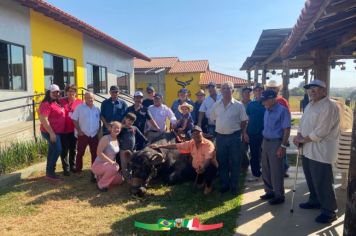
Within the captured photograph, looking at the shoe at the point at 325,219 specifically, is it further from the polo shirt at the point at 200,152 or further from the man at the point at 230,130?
the polo shirt at the point at 200,152

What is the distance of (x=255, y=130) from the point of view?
621cm

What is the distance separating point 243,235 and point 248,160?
315 cm

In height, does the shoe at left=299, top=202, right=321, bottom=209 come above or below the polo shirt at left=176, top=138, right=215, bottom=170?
below

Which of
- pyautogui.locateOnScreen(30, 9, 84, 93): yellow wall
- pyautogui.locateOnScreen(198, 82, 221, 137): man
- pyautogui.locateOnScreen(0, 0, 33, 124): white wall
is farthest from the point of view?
pyautogui.locateOnScreen(30, 9, 84, 93): yellow wall

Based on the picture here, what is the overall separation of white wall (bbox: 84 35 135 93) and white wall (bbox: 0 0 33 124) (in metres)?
4.38

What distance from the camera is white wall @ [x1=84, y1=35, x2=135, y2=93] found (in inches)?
603

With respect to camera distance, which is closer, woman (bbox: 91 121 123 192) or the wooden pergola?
the wooden pergola

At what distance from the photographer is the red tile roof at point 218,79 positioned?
32.6m

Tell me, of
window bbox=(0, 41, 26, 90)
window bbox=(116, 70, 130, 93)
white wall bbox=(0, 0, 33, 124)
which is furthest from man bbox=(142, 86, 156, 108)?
window bbox=(116, 70, 130, 93)

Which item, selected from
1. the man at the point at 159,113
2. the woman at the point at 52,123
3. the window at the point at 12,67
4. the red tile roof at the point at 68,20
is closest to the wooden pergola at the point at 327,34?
the man at the point at 159,113

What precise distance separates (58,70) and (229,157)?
929 centimetres

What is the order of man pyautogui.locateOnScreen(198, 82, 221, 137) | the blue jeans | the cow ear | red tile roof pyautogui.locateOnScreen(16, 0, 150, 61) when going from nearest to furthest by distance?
the cow ear, the blue jeans, man pyautogui.locateOnScreen(198, 82, 221, 137), red tile roof pyautogui.locateOnScreen(16, 0, 150, 61)

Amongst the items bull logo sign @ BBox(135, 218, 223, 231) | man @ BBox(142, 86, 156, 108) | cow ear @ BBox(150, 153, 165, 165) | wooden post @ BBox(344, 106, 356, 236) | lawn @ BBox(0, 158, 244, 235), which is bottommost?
lawn @ BBox(0, 158, 244, 235)

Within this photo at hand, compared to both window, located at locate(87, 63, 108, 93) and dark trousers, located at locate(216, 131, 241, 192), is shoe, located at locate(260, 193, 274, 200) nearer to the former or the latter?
dark trousers, located at locate(216, 131, 241, 192)
